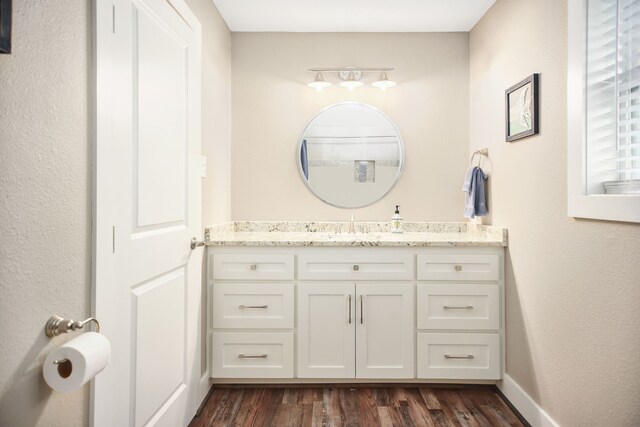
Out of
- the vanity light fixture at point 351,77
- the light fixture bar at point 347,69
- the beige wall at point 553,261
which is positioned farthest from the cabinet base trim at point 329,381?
the light fixture bar at point 347,69

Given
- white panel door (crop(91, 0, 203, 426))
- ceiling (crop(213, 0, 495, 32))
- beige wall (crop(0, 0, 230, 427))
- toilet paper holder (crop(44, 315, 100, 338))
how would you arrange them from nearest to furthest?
beige wall (crop(0, 0, 230, 427)) < toilet paper holder (crop(44, 315, 100, 338)) < white panel door (crop(91, 0, 203, 426)) < ceiling (crop(213, 0, 495, 32))

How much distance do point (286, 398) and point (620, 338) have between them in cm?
161

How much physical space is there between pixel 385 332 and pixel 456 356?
419 mm

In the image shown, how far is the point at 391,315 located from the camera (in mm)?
2396

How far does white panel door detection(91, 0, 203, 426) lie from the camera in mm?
1277

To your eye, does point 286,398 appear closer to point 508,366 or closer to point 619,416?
Answer: point 508,366

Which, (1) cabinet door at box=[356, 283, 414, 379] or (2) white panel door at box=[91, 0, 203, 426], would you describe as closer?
(2) white panel door at box=[91, 0, 203, 426]

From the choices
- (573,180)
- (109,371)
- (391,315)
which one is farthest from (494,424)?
(109,371)

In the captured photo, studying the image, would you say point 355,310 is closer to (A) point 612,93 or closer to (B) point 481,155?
(B) point 481,155

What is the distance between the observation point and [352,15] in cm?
269

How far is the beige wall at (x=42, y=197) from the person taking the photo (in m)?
0.90

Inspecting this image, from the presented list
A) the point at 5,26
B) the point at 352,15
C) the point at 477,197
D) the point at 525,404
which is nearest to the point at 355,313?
the point at 525,404

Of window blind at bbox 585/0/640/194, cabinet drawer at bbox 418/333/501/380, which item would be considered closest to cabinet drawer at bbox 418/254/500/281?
cabinet drawer at bbox 418/333/501/380

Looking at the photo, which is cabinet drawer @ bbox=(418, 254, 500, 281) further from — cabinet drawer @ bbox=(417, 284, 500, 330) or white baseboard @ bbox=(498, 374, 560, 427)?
white baseboard @ bbox=(498, 374, 560, 427)
